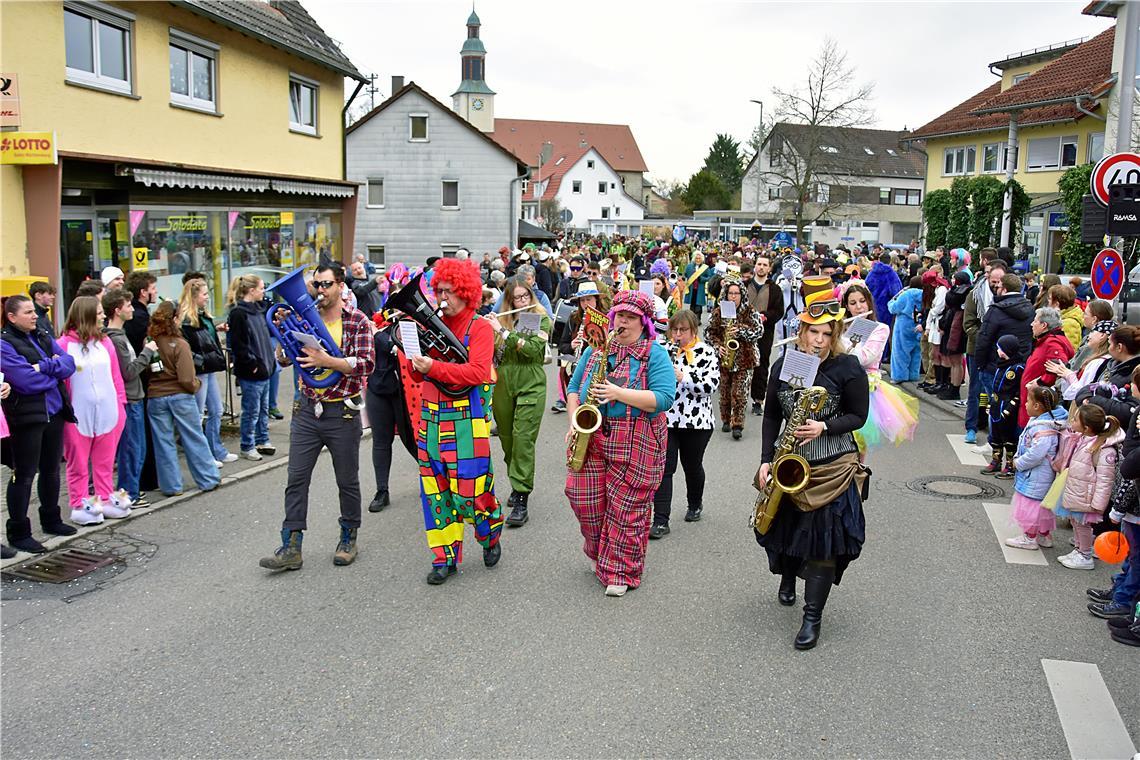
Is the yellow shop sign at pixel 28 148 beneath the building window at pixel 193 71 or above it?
beneath

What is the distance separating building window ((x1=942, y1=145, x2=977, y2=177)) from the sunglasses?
3841 cm

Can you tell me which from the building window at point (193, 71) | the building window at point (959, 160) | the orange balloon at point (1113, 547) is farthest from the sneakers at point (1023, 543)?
the building window at point (959, 160)

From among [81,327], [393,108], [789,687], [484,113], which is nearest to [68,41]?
[81,327]

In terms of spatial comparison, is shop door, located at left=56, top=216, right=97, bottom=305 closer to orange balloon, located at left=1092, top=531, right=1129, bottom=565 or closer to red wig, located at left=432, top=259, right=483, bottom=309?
red wig, located at left=432, top=259, right=483, bottom=309

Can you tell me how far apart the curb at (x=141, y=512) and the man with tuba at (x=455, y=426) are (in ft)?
5.99

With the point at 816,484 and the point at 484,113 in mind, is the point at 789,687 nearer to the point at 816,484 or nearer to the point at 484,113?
the point at 816,484

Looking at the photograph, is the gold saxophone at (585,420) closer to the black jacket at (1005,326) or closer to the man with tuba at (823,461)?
the man with tuba at (823,461)

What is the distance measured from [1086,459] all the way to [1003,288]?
4.03 metres

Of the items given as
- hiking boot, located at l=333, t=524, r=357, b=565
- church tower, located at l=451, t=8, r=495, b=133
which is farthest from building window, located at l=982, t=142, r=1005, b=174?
church tower, located at l=451, t=8, r=495, b=133

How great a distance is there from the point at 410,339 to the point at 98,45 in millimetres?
10319

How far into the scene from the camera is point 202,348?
8766 mm

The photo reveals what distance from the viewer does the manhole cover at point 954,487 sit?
28.6 ft

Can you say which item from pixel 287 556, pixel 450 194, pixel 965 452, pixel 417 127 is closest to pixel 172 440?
pixel 287 556

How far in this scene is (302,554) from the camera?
22.2 feet
